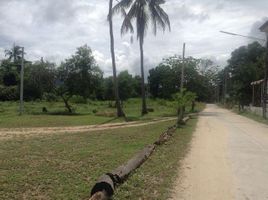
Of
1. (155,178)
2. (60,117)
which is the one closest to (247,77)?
(60,117)

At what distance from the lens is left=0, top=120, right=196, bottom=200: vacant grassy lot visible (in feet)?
26.9

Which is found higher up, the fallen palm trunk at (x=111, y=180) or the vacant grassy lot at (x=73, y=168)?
the fallen palm trunk at (x=111, y=180)

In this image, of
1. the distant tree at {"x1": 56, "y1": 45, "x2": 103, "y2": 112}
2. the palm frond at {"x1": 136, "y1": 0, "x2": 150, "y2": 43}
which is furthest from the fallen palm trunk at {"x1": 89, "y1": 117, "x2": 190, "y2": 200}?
the distant tree at {"x1": 56, "y1": 45, "x2": 103, "y2": 112}

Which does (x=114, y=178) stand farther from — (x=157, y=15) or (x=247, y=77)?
(x=247, y=77)

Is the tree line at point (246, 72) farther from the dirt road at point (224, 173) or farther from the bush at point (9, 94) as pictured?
the dirt road at point (224, 173)

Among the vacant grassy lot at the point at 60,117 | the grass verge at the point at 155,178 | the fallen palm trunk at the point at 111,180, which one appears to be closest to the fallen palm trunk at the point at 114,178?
the fallen palm trunk at the point at 111,180

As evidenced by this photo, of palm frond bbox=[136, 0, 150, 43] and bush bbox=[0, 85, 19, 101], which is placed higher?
palm frond bbox=[136, 0, 150, 43]

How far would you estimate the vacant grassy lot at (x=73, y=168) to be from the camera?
8.19 m

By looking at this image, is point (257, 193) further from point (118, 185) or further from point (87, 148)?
point (87, 148)

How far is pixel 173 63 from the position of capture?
54.7 meters

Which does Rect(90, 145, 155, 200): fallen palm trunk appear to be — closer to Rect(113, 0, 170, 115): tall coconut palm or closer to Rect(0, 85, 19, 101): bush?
Rect(113, 0, 170, 115): tall coconut palm

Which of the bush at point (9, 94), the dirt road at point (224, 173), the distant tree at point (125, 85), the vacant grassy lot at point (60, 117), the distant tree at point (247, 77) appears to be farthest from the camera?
the distant tree at point (125, 85)

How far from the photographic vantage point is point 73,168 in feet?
34.7

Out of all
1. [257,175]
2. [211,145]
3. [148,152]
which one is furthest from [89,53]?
[257,175]
